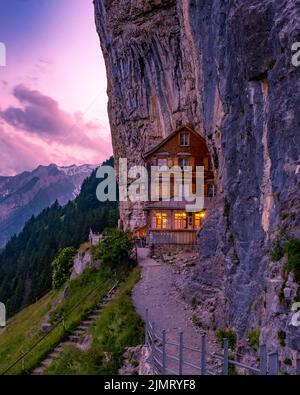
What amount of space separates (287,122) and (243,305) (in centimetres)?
828

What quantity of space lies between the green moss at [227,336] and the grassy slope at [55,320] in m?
10.5

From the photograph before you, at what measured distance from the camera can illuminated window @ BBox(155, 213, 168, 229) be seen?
44.0 m

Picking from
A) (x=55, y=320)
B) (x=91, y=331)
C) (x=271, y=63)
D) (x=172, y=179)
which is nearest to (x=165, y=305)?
(x=91, y=331)

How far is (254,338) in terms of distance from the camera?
57.1 ft

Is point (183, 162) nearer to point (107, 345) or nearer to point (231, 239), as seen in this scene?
point (231, 239)

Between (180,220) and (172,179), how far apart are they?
553cm

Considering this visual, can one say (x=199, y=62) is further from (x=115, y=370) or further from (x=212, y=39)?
(x=115, y=370)

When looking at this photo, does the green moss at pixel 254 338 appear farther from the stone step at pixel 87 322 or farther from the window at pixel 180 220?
the window at pixel 180 220

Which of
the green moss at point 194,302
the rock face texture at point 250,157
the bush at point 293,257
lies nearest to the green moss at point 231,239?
the rock face texture at point 250,157

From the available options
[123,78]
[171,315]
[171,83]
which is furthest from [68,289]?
[123,78]

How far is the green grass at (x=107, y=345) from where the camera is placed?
2477 centimetres

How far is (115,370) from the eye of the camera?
78.6ft

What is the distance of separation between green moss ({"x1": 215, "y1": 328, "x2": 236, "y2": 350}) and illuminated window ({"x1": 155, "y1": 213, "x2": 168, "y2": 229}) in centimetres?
2066

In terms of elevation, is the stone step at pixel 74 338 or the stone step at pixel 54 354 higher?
the stone step at pixel 74 338
